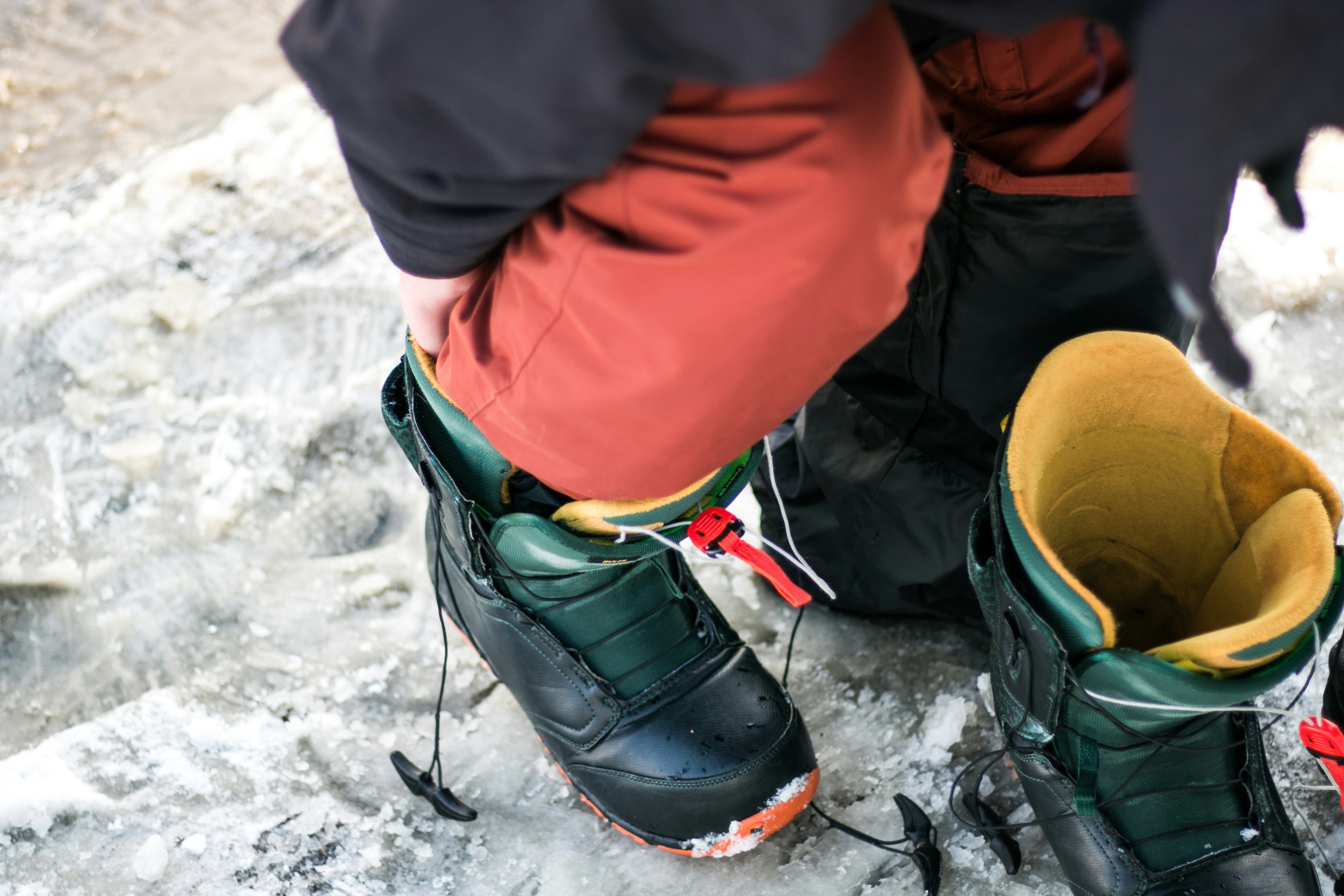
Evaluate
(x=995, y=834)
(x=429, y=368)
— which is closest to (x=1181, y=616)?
(x=995, y=834)

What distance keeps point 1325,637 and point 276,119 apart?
162 centimetres

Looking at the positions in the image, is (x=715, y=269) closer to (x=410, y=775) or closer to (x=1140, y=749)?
(x=1140, y=749)

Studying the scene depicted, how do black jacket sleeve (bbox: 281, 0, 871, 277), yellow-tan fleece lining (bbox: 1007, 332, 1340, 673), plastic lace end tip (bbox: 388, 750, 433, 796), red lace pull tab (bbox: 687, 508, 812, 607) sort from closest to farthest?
black jacket sleeve (bbox: 281, 0, 871, 277) < yellow-tan fleece lining (bbox: 1007, 332, 1340, 673) < red lace pull tab (bbox: 687, 508, 812, 607) < plastic lace end tip (bbox: 388, 750, 433, 796)

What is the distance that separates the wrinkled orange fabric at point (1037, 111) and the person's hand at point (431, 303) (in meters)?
0.37

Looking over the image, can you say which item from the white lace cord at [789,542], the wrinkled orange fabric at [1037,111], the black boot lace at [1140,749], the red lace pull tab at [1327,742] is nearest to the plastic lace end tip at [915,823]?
the black boot lace at [1140,749]

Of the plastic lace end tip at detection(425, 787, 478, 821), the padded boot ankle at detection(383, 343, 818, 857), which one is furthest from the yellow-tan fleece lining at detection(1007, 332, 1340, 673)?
the plastic lace end tip at detection(425, 787, 478, 821)

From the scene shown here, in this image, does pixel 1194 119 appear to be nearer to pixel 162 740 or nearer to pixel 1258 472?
pixel 1258 472

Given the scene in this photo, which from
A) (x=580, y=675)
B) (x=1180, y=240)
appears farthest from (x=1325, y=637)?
(x=580, y=675)

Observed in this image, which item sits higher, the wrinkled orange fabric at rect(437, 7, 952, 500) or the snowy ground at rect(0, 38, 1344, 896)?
the wrinkled orange fabric at rect(437, 7, 952, 500)

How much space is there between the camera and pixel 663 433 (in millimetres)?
535

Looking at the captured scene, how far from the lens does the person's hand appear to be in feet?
1.98

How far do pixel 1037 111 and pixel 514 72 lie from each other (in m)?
0.42

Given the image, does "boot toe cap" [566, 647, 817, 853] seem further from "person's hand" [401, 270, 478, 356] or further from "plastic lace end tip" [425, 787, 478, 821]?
"person's hand" [401, 270, 478, 356]

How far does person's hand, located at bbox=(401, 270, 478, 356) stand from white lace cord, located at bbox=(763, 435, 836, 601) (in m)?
0.23
